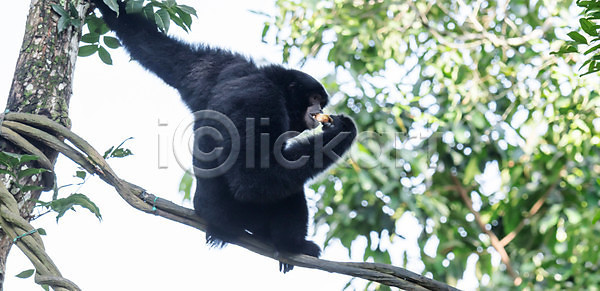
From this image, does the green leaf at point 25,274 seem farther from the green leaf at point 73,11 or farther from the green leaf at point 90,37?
the green leaf at point 90,37

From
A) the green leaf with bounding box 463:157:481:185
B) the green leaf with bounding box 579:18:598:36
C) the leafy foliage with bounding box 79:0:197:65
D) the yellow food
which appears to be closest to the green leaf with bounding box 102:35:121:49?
the leafy foliage with bounding box 79:0:197:65

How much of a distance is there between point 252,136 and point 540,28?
4929 mm

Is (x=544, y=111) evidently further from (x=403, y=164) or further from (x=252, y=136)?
(x=252, y=136)

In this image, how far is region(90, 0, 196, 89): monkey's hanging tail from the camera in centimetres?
371

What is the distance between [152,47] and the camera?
12.5 feet

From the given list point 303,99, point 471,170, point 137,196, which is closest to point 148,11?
point 303,99

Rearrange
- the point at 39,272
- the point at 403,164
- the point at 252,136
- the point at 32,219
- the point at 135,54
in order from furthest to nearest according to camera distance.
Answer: the point at 403,164 < the point at 135,54 < the point at 252,136 < the point at 32,219 < the point at 39,272

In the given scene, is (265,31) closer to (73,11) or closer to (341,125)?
(341,125)

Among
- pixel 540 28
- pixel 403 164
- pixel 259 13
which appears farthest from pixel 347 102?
pixel 540 28

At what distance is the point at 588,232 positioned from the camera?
19.7 feet

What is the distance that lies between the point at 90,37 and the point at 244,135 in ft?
3.55

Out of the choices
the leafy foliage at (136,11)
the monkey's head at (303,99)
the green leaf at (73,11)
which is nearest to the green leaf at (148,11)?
the leafy foliage at (136,11)

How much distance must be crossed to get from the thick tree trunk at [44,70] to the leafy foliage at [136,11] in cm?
46

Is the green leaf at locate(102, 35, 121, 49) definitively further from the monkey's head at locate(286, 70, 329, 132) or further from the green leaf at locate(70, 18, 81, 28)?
the monkey's head at locate(286, 70, 329, 132)
